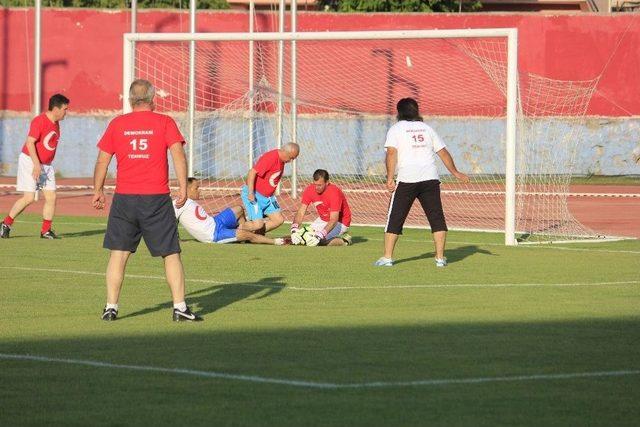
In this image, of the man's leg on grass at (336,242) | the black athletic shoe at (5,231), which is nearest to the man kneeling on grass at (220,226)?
the man's leg on grass at (336,242)

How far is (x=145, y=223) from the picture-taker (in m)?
11.6

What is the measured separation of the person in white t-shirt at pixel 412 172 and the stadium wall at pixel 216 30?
921 inches

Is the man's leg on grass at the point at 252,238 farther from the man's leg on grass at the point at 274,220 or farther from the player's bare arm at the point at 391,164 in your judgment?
the player's bare arm at the point at 391,164

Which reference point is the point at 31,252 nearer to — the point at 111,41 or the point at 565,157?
the point at 565,157

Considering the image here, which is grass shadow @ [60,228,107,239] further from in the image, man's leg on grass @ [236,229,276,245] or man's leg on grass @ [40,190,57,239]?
man's leg on grass @ [236,229,276,245]

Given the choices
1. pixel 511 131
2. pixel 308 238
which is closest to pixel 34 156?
pixel 308 238

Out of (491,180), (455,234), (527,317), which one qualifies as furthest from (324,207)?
(491,180)

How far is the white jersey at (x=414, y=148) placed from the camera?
16516mm

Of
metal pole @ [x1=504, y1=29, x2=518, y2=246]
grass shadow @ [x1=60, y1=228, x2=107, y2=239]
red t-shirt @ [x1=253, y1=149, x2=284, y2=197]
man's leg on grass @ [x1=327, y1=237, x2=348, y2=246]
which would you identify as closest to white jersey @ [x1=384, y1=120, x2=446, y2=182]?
metal pole @ [x1=504, y1=29, x2=518, y2=246]

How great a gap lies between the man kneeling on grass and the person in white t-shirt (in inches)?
140

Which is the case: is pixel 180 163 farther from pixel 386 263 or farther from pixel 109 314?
pixel 386 263

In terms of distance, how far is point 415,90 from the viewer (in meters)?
36.4

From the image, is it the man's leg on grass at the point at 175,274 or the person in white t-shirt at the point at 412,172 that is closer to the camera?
the man's leg on grass at the point at 175,274

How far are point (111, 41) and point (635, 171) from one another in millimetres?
15367
